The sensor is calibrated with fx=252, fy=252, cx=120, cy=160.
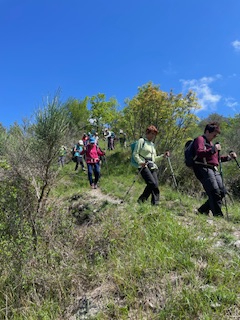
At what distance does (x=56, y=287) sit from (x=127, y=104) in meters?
13.6

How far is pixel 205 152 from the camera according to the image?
4812 mm

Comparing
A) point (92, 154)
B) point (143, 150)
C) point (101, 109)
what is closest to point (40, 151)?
point (143, 150)

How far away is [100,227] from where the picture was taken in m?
4.82

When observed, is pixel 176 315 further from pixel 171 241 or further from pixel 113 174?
pixel 113 174

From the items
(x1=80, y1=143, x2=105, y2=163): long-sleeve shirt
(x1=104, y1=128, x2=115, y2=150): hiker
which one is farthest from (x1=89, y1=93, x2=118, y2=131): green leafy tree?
(x1=80, y1=143, x2=105, y2=163): long-sleeve shirt

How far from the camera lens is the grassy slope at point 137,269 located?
2689 mm

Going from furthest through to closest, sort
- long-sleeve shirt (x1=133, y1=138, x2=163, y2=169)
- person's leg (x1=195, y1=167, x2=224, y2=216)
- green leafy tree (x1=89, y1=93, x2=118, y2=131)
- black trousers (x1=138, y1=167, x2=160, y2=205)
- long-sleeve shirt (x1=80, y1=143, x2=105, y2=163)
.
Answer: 1. green leafy tree (x1=89, y1=93, x2=118, y2=131)
2. long-sleeve shirt (x1=80, y1=143, x2=105, y2=163)
3. long-sleeve shirt (x1=133, y1=138, x2=163, y2=169)
4. black trousers (x1=138, y1=167, x2=160, y2=205)
5. person's leg (x1=195, y1=167, x2=224, y2=216)

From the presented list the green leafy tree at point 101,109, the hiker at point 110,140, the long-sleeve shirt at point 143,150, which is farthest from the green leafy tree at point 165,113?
the green leafy tree at point 101,109

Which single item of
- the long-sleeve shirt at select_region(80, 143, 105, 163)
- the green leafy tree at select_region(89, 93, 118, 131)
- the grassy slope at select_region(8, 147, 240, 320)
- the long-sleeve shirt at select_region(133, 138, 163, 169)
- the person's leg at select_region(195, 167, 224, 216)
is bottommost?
the grassy slope at select_region(8, 147, 240, 320)

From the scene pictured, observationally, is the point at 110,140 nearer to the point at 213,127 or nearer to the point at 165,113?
the point at 165,113

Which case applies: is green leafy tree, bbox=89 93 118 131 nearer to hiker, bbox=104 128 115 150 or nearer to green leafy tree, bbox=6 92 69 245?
hiker, bbox=104 128 115 150

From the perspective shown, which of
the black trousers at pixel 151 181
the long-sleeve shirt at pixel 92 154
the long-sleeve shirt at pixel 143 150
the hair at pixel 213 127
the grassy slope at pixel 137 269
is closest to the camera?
the grassy slope at pixel 137 269

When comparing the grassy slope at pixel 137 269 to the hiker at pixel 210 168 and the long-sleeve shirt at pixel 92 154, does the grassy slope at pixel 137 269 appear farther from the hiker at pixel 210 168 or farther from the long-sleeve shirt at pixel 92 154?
the long-sleeve shirt at pixel 92 154

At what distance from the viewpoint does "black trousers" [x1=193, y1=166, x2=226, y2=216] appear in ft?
15.7
